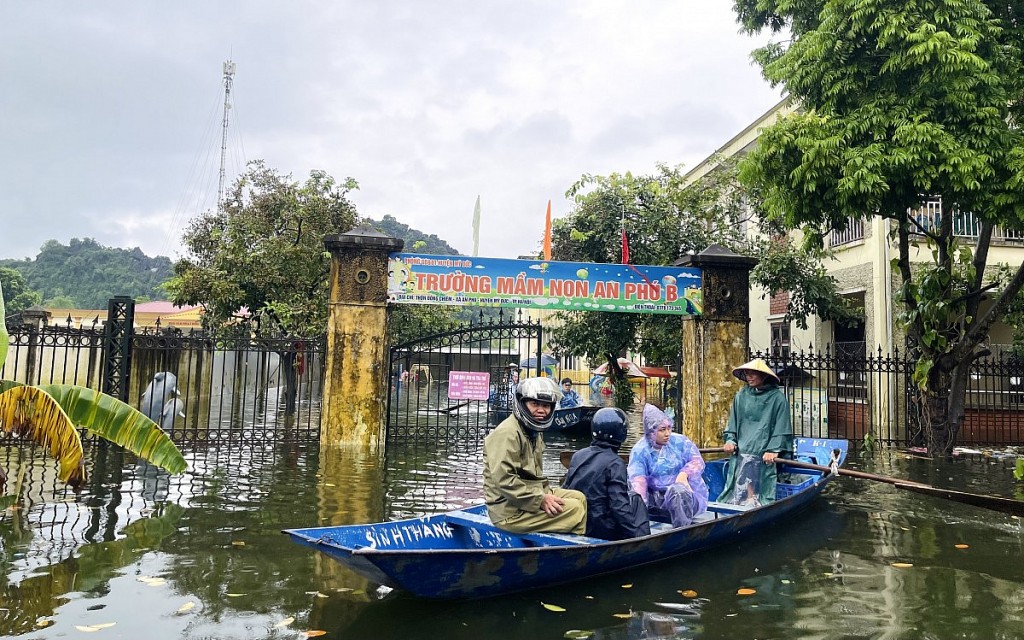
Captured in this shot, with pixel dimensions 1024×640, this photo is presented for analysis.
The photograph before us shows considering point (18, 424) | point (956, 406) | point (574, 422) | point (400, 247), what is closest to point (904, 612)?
point (18, 424)

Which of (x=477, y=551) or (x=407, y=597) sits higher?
(x=477, y=551)

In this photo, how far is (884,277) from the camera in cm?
1659

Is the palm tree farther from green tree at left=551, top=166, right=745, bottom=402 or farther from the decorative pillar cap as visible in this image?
green tree at left=551, top=166, right=745, bottom=402

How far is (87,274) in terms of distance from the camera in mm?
66688

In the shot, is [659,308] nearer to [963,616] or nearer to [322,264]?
[963,616]

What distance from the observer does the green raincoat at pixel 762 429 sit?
7398 mm

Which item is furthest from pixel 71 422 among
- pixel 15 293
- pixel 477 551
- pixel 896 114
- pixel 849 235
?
pixel 15 293

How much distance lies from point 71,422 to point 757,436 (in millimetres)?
6785

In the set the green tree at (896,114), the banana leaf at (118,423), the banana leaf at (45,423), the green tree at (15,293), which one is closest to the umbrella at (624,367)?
the green tree at (896,114)

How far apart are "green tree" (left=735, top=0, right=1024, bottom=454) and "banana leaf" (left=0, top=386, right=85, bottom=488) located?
9479mm

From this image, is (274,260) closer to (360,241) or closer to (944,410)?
(360,241)

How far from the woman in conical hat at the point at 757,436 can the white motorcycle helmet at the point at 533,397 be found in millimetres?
3366

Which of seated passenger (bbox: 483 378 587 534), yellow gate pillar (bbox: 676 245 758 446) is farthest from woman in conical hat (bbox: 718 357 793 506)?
yellow gate pillar (bbox: 676 245 758 446)

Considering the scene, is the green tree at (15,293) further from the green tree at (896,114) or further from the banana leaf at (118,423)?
the green tree at (896,114)
